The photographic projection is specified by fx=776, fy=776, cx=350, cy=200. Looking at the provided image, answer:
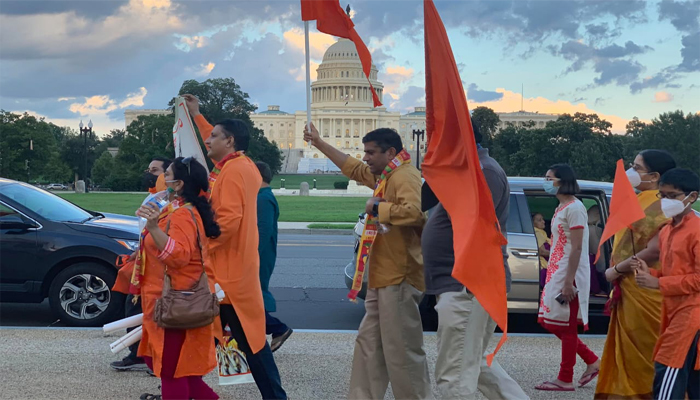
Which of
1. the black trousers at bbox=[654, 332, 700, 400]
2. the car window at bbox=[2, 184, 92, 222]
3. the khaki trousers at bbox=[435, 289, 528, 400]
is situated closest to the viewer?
the black trousers at bbox=[654, 332, 700, 400]

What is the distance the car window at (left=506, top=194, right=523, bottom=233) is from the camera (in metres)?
7.57

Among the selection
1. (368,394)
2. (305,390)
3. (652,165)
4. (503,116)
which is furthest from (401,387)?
(503,116)

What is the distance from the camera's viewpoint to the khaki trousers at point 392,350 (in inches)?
179

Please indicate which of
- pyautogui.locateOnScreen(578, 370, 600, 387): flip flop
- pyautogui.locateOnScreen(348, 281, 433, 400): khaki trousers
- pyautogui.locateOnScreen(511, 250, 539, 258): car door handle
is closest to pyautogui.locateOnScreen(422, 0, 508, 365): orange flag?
pyautogui.locateOnScreen(348, 281, 433, 400): khaki trousers

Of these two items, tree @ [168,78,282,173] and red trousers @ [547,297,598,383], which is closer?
red trousers @ [547,297,598,383]

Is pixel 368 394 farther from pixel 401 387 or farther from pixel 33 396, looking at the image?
pixel 33 396

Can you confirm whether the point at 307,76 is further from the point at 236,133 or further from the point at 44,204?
the point at 44,204

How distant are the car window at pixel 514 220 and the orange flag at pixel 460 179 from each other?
11.0 feet

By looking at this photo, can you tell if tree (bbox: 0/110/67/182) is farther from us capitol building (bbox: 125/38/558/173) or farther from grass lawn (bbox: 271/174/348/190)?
us capitol building (bbox: 125/38/558/173)

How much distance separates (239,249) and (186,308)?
22.3 inches

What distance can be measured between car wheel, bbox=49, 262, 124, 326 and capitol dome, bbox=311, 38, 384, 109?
420 feet

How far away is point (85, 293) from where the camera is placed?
7730 mm

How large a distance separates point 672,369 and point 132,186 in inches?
2331

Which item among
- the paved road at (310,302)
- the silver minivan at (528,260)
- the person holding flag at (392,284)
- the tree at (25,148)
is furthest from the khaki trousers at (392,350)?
the tree at (25,148)
